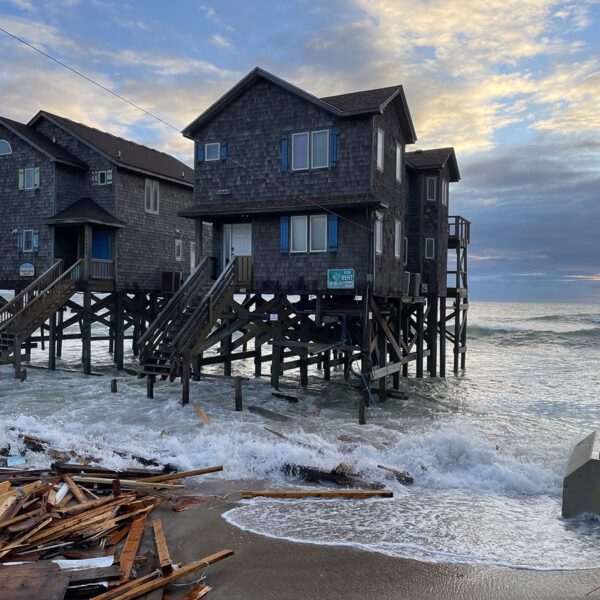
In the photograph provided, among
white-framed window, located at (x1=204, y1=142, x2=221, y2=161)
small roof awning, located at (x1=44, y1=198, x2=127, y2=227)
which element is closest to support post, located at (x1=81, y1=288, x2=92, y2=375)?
small roof awning, located at (x1=44, y1=198, x2=127, y2=227)

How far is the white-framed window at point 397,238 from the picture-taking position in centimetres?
2048

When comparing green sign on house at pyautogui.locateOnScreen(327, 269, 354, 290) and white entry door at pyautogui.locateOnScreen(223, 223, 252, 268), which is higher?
white entry door at pyautogui.locateOnScreen(223, 223, 252, 268)

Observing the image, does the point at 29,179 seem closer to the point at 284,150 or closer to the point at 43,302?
the point at 43,302

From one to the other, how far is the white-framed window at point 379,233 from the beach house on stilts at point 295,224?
36mm

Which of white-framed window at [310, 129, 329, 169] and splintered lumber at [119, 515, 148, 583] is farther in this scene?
white-framed window at [310, 129, 329, 169]

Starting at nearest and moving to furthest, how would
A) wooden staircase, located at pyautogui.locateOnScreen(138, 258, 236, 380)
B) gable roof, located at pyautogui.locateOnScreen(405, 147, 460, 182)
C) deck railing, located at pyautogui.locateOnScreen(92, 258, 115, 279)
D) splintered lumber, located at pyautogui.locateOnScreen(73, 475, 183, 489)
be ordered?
splintered lumber, located at pyautogui.locateOnScreen(73, 475, 183, 489) < wooden staircase, located at pyautogui.locateOnScreen(138, 258, 236, 380) < deck railing, located at pyautogui.locateOnScreen(92, 258, 115, 279) < gable roof, located at pyautogui.locateOnScreen(405, 147, 460, 182)

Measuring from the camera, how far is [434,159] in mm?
27297

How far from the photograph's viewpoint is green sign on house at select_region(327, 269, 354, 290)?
59.0 ft

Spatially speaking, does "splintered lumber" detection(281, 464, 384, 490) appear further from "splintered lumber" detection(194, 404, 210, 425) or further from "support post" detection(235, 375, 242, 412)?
"support post" detection(235, 375, 242, 412)

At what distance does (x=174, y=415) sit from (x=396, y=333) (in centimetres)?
1029

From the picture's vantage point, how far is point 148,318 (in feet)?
91.2

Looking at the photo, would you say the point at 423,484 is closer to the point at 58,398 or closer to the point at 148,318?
the point at 58,398

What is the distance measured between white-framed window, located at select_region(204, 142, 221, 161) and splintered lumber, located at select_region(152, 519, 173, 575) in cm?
1510

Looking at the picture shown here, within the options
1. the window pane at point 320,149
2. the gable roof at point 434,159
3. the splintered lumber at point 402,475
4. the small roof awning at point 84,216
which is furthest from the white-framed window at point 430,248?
the splintered lumber at point 402,475
